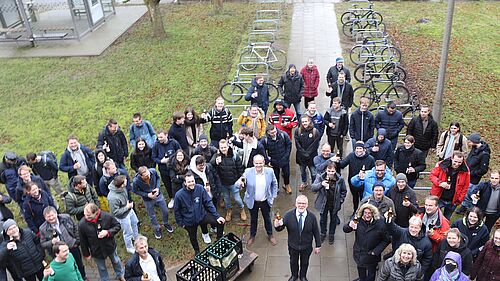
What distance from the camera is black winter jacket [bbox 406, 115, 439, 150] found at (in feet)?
30.3


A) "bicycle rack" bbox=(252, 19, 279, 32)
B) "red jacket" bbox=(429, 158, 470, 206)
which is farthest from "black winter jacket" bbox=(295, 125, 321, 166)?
"bicycle rack" bbox=(252, 19, 279, 32)

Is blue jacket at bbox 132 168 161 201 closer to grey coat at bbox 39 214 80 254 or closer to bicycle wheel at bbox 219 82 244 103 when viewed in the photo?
grey coat at bbox 39 214 80 254

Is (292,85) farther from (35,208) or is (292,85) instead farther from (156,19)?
(156,19)

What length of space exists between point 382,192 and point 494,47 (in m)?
13.5

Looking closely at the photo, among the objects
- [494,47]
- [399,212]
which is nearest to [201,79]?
[399,212]

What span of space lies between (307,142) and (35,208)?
5.09 m

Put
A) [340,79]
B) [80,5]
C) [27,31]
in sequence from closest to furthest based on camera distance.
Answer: [340,79] → [27,31] → [80,5]

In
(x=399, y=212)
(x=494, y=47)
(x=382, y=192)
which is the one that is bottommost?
(x=494, y=47)

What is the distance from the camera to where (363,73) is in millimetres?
14938

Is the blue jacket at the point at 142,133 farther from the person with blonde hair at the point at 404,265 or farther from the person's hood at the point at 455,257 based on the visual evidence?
the person's hood at the point at 455,257

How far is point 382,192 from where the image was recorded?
6.93 metres

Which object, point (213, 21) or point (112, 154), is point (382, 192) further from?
point (213, 21)

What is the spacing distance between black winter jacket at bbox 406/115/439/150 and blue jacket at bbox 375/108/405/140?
25 cm

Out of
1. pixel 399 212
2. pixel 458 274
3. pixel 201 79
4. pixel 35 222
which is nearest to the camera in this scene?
pixel 458 274
